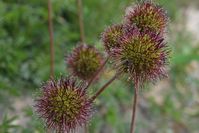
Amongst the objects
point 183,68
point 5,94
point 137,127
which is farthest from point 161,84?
point 5,94

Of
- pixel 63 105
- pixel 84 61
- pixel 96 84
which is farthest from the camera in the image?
pixel 96 84

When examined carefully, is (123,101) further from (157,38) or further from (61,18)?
(157,38)

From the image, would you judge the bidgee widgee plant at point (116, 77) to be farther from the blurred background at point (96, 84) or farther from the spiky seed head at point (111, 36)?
the blurred background at point (96, 84)

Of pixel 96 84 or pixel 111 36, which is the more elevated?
pixel 96 84

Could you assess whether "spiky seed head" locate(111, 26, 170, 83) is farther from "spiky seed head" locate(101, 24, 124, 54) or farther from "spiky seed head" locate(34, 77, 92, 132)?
"spiky seed head" locate(34, 77, 92, 132)

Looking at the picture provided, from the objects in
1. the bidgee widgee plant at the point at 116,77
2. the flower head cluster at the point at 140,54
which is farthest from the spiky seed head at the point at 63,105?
the flower head cluster at the point at 140,54

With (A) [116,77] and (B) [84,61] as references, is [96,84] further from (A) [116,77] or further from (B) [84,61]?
(A) [116,77]

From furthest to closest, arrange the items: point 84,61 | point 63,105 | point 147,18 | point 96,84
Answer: point 96,84 → point 84,61 → point 147,18 → point 63,105

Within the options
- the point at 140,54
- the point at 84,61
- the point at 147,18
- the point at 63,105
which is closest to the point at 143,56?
the point at 140,54

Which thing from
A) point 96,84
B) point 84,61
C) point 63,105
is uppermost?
point 96,84
